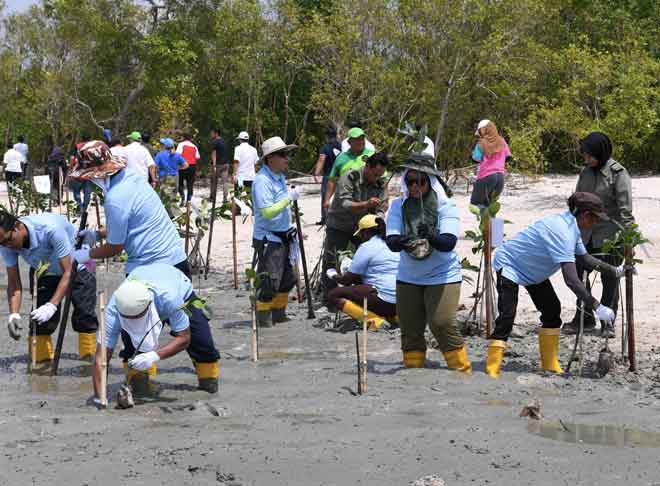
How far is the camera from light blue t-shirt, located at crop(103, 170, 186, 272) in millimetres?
6516

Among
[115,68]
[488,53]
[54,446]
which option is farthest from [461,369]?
[115,68]

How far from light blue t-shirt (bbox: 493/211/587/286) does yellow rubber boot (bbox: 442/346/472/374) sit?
61 centimetres

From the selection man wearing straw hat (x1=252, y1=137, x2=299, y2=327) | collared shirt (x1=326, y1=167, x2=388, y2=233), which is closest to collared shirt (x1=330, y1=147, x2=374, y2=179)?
collared shirt (x1=326, y1=167, x2=388, y2=233)

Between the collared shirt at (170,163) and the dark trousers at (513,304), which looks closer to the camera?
the dark trousers at (513,304)

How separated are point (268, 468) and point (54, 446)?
120 cm

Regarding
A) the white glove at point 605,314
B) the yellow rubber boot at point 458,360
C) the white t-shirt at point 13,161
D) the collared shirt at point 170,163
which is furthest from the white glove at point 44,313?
the white t-shirt at point 13,161

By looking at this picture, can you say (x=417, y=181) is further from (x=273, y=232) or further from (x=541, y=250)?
(x=273, y=232)

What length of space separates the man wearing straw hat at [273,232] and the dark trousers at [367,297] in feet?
3.00

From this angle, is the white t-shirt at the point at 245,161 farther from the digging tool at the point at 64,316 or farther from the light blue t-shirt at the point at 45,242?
the light blue t-shirt at the point at 45,242

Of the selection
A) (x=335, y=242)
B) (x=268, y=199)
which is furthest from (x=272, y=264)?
(x=335, y=242)

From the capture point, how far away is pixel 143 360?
616cm

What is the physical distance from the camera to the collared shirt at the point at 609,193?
27.1 feet

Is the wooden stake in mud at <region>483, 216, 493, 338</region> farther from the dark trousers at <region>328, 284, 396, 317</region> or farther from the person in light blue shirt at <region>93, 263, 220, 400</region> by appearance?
the person in light blue shirt at <region>93, 263, 220, 400</region>

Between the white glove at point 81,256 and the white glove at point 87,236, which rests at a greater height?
the white glove at point 87,236
